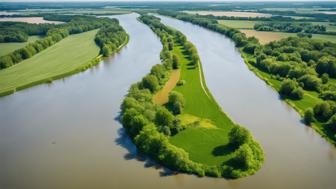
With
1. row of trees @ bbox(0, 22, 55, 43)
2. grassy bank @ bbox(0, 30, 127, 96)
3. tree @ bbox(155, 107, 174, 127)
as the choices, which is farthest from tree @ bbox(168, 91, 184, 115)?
row of trees @ bbox(0, 22, 55, 43)

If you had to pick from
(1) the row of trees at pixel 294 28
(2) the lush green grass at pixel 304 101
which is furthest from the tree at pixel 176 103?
(1) the row of trees at pixel 294 28

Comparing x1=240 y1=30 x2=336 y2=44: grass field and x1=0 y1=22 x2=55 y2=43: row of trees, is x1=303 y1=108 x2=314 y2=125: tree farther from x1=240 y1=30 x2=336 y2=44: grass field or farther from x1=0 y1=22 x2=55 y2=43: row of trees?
x1=0 y1=22 x2=55 y2=43: row of trees

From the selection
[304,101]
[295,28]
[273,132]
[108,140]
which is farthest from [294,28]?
[108,140]

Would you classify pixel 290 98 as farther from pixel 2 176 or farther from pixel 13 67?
pixel 13 67

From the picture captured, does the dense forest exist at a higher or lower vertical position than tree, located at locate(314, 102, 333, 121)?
lower

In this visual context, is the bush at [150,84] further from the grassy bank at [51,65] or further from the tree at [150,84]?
the grassy bank at [51,65]

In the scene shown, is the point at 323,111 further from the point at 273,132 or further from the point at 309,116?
the point at 273,132

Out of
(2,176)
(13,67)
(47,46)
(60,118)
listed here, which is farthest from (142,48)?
(2,176)
